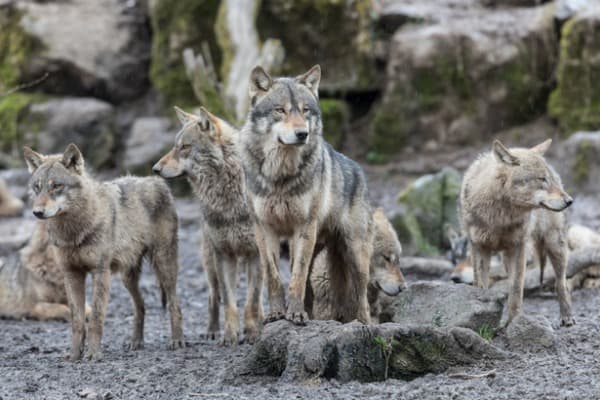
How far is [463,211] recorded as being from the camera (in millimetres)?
8258

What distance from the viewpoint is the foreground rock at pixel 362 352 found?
579 cm

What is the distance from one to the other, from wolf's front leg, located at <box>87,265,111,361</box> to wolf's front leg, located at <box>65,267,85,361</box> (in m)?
0.11

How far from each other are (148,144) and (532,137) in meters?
6.97

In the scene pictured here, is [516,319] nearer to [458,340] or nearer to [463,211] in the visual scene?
[458,340]

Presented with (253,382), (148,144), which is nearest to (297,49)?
(148,144)

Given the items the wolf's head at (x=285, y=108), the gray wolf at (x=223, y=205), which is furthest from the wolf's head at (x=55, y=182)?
the wolf's head at (x=285, y=108)

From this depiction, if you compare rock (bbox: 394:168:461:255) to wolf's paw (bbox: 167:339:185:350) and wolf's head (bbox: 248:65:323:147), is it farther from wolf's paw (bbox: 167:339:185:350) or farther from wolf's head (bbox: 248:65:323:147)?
wolf's head (bbox: 248:65:323:147)

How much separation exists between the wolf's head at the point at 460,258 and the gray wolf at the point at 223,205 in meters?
2.20

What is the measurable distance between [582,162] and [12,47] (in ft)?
35.7

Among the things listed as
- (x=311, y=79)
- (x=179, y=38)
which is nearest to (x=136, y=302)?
(x=311, y=79)

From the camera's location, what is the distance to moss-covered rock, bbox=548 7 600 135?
15695 mm

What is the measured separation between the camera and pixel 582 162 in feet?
47.3

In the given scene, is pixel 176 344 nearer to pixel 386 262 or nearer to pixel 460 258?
pixel 386 262

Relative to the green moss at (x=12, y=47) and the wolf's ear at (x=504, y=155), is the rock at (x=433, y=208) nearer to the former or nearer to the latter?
the wolf's ear at (x=504, y=155)
